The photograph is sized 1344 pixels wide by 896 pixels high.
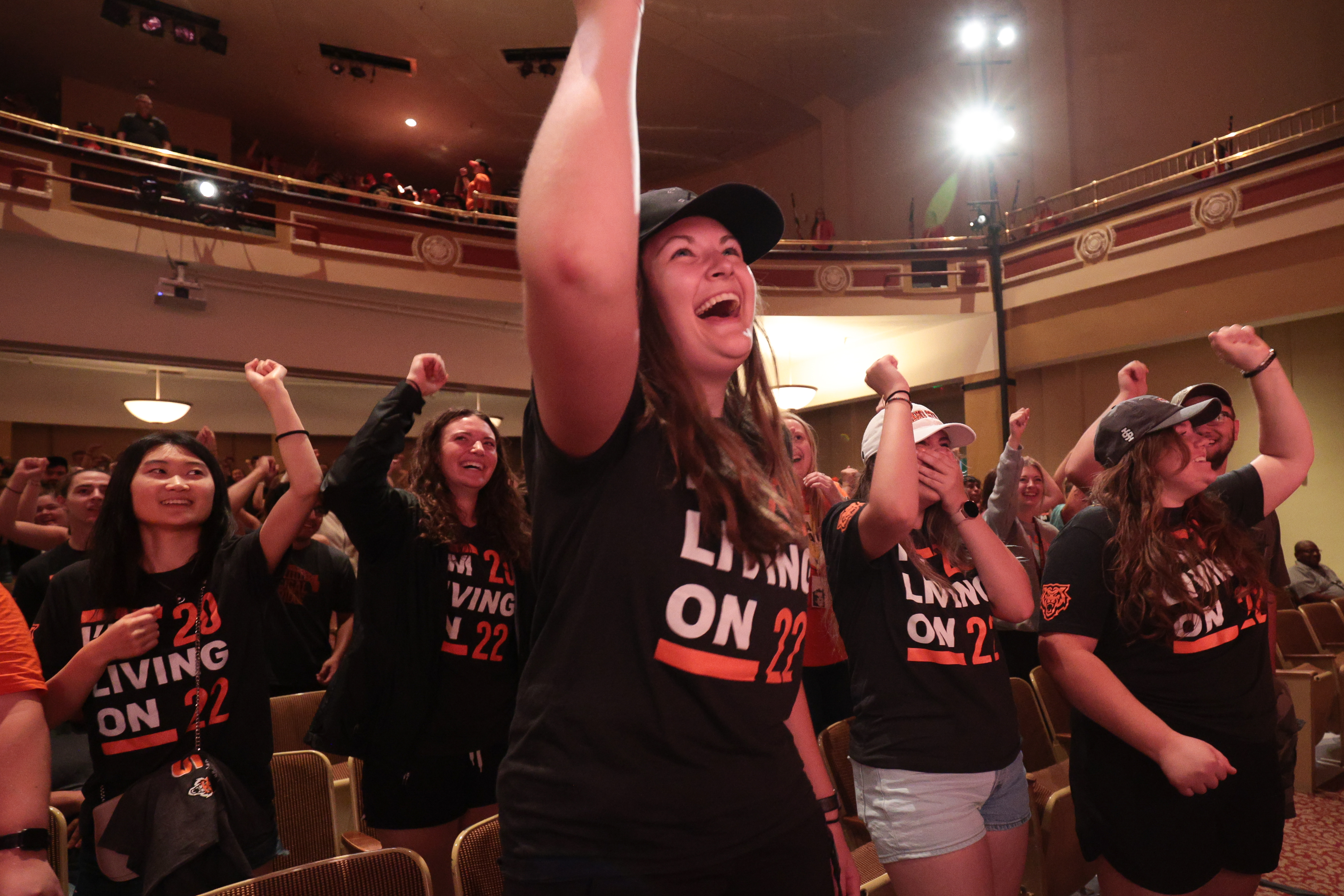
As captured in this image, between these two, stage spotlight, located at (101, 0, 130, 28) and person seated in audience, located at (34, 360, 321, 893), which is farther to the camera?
stage spotlight, located at (101, 0, 130, 28)

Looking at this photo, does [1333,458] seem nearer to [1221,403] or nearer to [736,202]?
[1221,403]

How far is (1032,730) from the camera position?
2631 millimetres

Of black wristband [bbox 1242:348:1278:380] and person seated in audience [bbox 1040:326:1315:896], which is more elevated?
black wristband [bbox 1242:348:1278:380]

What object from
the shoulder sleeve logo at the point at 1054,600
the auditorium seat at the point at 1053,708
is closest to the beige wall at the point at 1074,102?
the auditorium seat at the point at 1053,708

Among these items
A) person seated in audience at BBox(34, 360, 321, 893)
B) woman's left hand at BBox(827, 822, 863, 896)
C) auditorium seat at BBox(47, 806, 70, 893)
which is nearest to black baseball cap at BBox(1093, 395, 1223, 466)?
woman's left hand at BBox(827, 822, 863, 896)

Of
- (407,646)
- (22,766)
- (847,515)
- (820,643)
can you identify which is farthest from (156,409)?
(847,515)

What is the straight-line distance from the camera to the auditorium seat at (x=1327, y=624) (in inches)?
180

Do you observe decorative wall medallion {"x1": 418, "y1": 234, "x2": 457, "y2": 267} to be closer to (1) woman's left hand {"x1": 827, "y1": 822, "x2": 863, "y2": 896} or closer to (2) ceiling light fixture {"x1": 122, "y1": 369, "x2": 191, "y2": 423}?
(2) ceiling light fixture {"x1": 122, "y1": 369, "x2": 191, "y2": 423}

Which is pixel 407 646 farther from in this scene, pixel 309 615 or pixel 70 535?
pixel 70 535

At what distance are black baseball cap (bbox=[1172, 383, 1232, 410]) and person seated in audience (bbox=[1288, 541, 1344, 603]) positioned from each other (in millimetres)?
5035

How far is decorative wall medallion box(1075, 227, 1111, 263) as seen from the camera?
7.93m

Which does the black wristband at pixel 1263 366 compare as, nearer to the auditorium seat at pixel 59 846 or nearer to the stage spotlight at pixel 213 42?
the auditorium seat at pixel 59 846

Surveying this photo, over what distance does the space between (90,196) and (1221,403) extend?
774 cm

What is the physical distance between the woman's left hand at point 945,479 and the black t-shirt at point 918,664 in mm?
116
